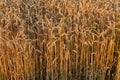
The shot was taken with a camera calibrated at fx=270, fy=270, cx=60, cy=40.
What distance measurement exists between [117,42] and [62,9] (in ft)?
2.45

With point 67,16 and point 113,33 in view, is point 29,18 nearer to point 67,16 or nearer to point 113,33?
point 67,16

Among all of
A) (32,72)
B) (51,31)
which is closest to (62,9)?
(51,31)

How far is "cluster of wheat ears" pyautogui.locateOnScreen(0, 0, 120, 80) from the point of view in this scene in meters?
2.53

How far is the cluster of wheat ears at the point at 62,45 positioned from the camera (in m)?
2.53

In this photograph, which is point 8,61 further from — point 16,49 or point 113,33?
point 113,33

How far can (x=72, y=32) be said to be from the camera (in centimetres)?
268

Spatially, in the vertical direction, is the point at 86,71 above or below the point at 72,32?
below

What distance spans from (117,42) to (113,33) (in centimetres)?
16

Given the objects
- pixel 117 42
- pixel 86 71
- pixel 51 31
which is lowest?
pixel 86 71

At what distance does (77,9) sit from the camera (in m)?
3.08

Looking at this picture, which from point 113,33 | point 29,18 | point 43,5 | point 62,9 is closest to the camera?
point 113,33

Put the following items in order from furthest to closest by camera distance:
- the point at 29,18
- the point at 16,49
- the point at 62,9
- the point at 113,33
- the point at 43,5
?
the point at 43,5
the point at 62,9
the point at 29,18
the point at 113,33
the point at 16,49

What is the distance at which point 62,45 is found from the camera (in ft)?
8.43

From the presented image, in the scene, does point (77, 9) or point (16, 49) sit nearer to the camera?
point (16, 49)
